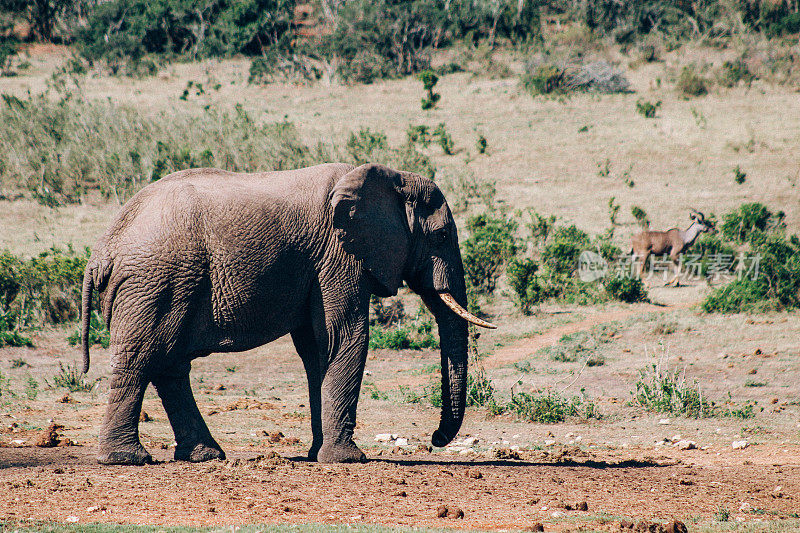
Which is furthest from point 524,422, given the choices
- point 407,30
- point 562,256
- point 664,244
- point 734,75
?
point 407,30

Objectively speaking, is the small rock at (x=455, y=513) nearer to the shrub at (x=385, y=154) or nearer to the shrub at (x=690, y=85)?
the shrub at (x=385, y=154)

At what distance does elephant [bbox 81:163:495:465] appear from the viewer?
757 cm

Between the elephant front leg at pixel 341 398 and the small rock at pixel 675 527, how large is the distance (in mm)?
2986

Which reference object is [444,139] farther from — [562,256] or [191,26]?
[191,26]

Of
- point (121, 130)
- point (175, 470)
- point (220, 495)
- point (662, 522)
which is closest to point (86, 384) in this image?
point (175, 470)

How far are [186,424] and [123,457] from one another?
0.61m

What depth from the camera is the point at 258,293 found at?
25.5ft

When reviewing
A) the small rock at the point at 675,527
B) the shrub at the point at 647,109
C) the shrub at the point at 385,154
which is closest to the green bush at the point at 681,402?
the small rock at the point at 675,527

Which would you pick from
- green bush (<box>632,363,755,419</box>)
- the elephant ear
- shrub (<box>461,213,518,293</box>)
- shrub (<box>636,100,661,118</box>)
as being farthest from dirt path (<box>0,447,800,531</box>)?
shrub (<box>636,100,661,118</box>)

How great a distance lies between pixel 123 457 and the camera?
25.6 feet

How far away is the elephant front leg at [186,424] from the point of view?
8055mm

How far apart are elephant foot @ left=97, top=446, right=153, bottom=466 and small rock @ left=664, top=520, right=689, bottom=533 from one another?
4.37 metres

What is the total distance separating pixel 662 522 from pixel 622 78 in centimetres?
2974

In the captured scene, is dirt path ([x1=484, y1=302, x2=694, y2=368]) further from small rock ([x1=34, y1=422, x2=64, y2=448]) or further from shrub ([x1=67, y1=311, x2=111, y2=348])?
small rock ([x1=34, y1=422, x2=64, y2=448])
